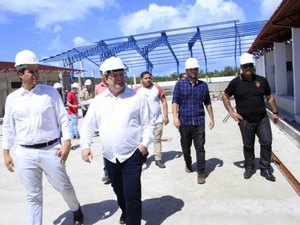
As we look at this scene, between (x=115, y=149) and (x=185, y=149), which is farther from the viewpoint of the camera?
(x=185, y=149)

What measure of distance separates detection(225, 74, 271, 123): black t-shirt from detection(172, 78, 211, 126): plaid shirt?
21.6 inches

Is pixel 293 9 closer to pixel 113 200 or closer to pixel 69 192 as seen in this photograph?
pixel 113 200

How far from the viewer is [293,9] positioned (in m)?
10.2

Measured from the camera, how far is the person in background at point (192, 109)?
6281 mm

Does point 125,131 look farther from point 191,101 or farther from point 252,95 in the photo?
point 252,95

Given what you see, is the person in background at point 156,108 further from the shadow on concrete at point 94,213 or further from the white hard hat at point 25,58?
the white hard hat at point 25,58

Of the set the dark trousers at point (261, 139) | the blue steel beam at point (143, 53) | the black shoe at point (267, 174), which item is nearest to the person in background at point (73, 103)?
the dark trousers at point (261, 139)

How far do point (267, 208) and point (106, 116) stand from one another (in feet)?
7.69

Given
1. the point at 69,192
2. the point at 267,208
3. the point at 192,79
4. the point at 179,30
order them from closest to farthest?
the point at 69,192 < the point at 267,208 < the point at 192,79 < the point at 179,30

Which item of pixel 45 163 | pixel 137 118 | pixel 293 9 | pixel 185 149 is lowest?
pixel 185 149

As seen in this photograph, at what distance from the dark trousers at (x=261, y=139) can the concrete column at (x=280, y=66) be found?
10526 mm

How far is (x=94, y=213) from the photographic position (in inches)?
204

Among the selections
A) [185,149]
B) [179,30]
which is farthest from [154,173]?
[179,30]

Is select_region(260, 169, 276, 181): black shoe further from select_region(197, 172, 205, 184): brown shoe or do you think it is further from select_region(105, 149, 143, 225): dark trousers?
select_region(105, 149, 143, 225): dark trousers
